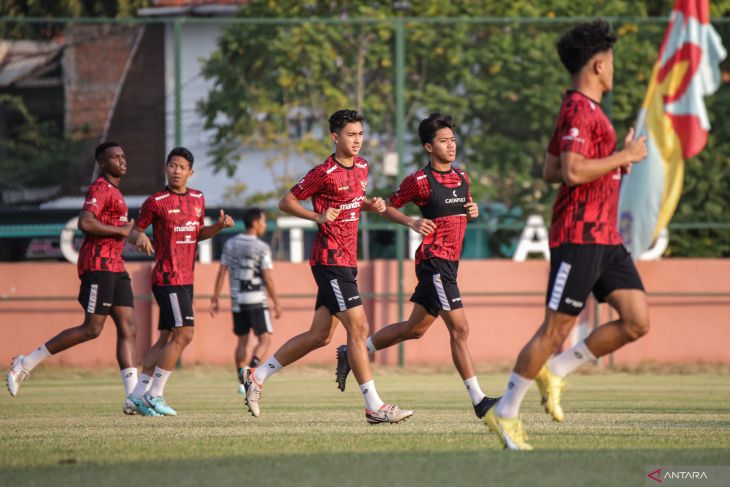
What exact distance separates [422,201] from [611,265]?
320 cm

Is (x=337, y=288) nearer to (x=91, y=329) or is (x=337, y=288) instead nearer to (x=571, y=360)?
(x=571, y=360)

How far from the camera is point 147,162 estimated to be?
55.9 ft

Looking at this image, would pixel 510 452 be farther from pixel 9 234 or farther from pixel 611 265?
Result: pixel 9 234

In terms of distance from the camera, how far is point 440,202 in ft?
32.1

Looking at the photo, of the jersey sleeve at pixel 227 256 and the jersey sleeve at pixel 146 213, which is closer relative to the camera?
the jersey sleeve at pixel 146 213

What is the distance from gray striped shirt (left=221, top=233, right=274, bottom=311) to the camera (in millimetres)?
14937

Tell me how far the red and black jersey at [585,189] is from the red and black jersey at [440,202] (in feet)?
9.08

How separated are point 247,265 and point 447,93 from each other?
4.14m

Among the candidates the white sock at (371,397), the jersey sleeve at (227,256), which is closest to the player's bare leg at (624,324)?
the white sock at (371,397)

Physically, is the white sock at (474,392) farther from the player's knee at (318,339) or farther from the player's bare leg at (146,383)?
the player's bare leg at (146,383)

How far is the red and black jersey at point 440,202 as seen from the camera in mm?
9641

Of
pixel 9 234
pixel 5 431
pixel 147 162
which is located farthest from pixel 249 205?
pixel 5 431

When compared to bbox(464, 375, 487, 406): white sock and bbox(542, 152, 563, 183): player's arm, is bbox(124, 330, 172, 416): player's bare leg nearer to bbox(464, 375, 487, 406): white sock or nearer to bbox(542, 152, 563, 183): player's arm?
bbox(464, 375, 487, 406): white sock

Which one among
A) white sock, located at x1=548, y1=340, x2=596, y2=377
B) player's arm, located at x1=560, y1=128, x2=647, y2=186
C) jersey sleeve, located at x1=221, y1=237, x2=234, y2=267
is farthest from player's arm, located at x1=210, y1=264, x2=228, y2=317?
player's arm, located at x1=560, y1=128, x2=647, y2=186
